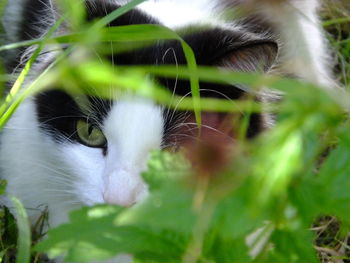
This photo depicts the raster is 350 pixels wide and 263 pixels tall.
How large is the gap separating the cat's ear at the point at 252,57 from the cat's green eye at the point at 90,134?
0.99 ft

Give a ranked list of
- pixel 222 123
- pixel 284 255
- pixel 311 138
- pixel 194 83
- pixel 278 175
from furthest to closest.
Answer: pixel 222 123 → pixel 194 83 → pixel 284 255 → pixel 311 138 → pixel 278 175

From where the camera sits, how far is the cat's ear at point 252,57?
1144 millimetres

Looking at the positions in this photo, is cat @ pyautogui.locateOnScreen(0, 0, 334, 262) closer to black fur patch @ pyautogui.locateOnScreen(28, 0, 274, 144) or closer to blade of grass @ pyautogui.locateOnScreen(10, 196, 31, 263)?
black fur patch @ pyautogui.locateOnScreen(28, 0, 274, 144)

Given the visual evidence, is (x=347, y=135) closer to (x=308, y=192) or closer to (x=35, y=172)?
(x=308, y=192)

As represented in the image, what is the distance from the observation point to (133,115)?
114 cm

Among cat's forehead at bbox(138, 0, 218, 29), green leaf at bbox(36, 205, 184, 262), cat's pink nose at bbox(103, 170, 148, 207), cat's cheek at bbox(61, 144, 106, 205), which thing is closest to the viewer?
green leaf at bbox(36, 205, 184, 262)

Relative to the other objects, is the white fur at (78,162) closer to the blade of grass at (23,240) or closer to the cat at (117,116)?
the cat at (117,116)

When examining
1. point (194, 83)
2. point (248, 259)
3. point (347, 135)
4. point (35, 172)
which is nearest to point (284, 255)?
point (248, 259)

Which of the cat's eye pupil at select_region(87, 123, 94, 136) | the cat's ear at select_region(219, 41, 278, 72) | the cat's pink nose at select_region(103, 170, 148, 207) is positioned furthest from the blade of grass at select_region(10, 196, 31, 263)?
the cat's ear at select_region(219, 41, 278, 72)

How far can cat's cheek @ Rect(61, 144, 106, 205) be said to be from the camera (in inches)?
47.9

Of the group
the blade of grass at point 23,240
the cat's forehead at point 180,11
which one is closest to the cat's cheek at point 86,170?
the blade of grass at point 23,240

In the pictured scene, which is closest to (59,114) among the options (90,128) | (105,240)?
(90,128)

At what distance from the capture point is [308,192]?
0.67 meters

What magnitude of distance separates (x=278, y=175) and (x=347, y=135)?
215 mm
